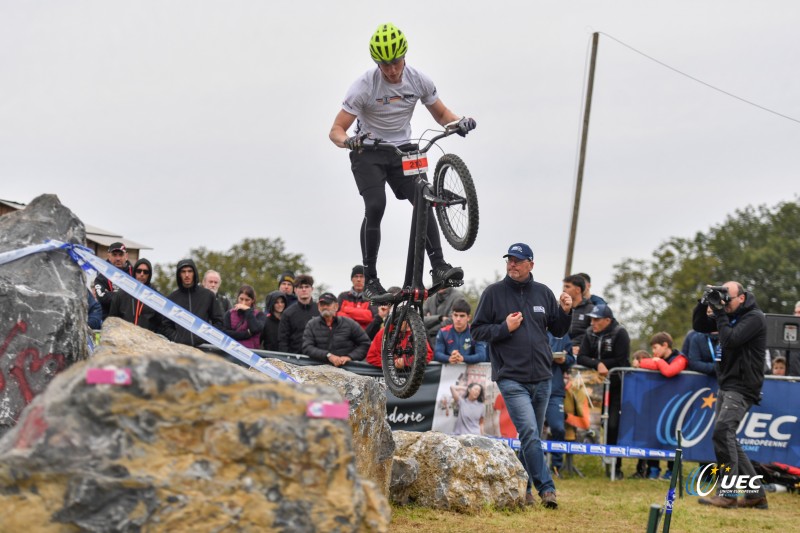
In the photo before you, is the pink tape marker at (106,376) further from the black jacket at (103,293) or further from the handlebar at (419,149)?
the black jacket at (103,293)

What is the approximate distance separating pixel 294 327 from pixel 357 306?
0.98 metres

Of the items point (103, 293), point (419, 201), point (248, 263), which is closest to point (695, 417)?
point (419, 201)

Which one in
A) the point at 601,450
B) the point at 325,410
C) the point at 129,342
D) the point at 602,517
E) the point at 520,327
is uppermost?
the point at 520,327

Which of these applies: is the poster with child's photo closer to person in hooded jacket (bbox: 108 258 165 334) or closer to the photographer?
the photographer

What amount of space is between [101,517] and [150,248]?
1120 centimetres

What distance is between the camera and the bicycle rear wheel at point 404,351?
28.5 ft

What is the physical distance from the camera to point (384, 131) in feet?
28.7

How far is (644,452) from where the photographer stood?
12.8 metres

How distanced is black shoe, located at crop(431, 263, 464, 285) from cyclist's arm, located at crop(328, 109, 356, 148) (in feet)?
4.65

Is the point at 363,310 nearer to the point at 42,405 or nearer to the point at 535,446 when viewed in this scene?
the point at 535,446

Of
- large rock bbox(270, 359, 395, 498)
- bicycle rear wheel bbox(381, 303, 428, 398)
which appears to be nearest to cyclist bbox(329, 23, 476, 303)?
bicycle rear wheel bbox(381, 303, 428, 398)

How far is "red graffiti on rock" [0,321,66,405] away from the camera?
21.7 ft

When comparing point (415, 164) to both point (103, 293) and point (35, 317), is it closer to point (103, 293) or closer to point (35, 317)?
point (35, 317)

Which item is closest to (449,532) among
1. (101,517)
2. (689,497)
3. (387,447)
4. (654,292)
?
(387,447)
